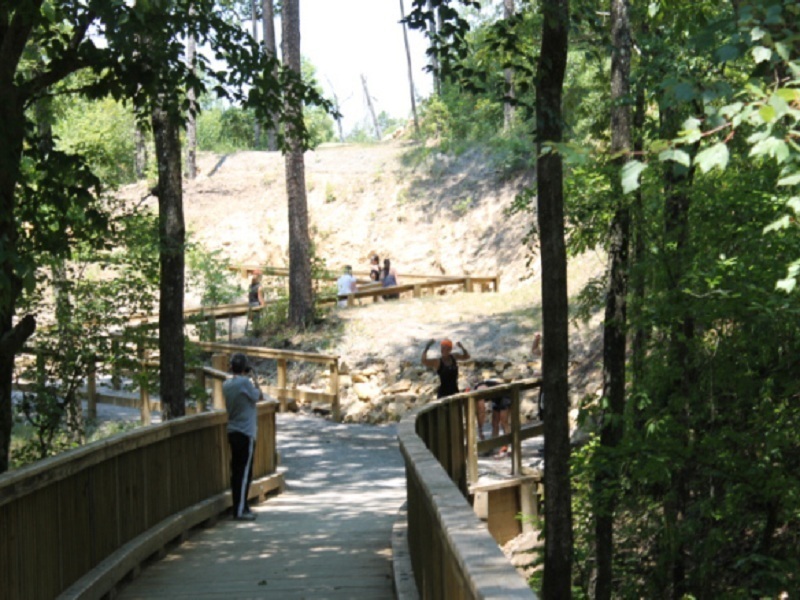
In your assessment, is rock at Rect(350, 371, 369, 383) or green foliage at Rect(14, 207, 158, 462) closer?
green foliage at Rect(14, 207, 158, 462)

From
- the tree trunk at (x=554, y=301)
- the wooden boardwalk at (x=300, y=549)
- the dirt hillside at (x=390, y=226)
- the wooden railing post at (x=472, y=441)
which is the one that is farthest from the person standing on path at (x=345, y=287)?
the tree trunk at (x=554, y=301)

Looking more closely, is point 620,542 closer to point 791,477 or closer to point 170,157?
point 791,477

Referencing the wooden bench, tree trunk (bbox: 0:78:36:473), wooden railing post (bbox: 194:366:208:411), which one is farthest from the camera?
wooden railing post (bbox: 194:366:208:411)

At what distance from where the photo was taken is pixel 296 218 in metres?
31.1

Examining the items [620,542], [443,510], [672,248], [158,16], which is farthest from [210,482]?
[443,510]

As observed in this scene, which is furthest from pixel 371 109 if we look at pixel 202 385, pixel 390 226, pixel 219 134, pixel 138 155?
pixel 202 385

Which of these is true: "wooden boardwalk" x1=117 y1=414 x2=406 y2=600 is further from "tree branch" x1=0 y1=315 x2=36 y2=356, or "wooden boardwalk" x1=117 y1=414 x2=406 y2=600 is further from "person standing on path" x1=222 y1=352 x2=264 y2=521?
"tree branch" x1=0 y1=315 x2=36 y2=356

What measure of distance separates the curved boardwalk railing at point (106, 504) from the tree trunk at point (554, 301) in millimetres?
3228

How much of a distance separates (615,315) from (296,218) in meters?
17.2

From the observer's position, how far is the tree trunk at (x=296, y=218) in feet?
98.5

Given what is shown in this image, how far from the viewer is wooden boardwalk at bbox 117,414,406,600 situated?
30.2ft

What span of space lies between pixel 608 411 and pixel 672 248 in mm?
2022

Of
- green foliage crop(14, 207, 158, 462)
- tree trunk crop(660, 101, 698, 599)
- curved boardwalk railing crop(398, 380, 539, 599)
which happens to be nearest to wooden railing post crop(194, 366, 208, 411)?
green foliage crop(14, 207, 158, 462)

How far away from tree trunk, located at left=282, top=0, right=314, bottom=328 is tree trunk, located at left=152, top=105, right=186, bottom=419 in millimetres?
13368
